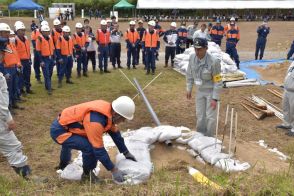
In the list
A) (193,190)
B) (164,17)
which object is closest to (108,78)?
(193,190)

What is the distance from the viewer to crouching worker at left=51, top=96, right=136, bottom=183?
401 centimetres

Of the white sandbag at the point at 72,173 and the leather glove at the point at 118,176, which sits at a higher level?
the leather glove at the point at 118,176

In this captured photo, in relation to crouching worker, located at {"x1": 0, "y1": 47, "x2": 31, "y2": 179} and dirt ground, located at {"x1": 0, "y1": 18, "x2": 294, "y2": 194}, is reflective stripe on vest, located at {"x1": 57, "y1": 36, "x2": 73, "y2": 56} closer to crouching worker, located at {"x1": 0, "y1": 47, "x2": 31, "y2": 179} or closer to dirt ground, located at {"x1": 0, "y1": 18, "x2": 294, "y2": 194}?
dirt ground, located at {"x1": 0, "y1": 18, "x2": 294, "y2": 194}

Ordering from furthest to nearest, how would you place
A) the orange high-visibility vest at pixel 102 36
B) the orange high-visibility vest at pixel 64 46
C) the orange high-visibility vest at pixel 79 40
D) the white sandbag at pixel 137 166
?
the orange high-visibility vest at pixel 102 36
the orange high-visibility vest at pixel 79 40
the orange high-visibility vest at pixel 64 46
the white sandbag at pixel 137 166

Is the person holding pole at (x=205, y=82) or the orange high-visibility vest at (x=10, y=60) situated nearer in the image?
the person holding pole at (x=205, y=82)

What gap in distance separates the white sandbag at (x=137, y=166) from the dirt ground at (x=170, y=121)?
0.27 metres

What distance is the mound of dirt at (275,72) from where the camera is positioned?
39.7ft

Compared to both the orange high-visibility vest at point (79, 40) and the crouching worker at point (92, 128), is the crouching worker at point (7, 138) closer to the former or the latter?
the crouching worker at point (92, 128)

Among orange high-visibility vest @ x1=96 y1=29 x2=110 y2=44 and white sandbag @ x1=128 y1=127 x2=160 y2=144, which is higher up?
orange high-visibility vest @ x1=96 y1=29 x2=110 y2=44

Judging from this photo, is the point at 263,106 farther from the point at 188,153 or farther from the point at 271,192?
the point at 271,192

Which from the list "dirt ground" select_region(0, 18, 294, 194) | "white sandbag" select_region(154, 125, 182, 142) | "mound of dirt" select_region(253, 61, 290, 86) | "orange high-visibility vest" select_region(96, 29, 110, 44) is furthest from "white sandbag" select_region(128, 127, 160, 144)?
"mound of dirt" select_region(253, 61, 290, 86)

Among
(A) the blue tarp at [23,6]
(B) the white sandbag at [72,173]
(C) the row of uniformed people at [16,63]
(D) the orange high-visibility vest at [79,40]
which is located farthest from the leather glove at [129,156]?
(A) the blue tarp at [23,6]

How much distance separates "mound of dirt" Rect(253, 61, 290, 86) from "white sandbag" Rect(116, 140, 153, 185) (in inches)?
307

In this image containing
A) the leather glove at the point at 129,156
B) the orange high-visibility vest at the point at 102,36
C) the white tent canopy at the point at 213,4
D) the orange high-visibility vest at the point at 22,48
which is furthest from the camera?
the white tent canopy at the point at 213,4
